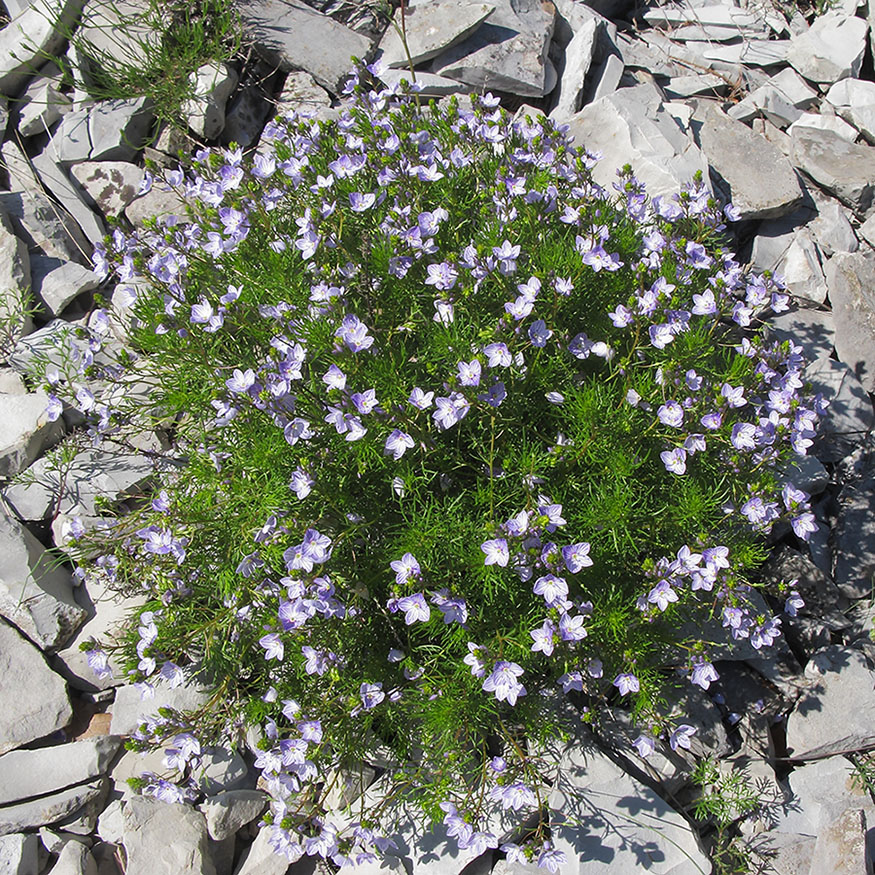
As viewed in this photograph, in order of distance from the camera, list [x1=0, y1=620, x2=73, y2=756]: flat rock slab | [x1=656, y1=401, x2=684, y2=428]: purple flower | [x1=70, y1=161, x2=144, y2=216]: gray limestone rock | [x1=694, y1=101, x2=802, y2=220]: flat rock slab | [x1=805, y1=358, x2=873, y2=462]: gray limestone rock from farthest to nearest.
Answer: [x1=70, y1=161, x2=144, y2=216]: gray limestone rock
[x1=694, y1=101, x2=802, y2=220]: flat rock slab
[x1=805, y1=358, x2=873, y2=462]: gray limestone rock
[x1=0, y1=620, x2=73, y2=756]: flat rock slab
[x1=656, y1=401, x2=684, y2=428]: purple flower

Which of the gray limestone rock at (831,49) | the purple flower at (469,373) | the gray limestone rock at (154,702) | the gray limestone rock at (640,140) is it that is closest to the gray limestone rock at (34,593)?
the gray limestone rock at (154,702)

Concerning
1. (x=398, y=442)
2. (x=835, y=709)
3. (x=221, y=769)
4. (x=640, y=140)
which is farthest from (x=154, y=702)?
(x=640, y=140)

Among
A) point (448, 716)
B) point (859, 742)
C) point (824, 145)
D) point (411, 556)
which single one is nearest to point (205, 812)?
point (448, 716)

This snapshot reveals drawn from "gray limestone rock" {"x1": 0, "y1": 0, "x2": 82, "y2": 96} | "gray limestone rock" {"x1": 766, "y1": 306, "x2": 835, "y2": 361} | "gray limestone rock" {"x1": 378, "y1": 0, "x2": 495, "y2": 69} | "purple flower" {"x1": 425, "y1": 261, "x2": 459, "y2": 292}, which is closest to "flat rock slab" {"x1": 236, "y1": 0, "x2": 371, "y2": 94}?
"gray limestone rock" {"x1": 378, "y1": 0, "x2": 495, "y2": 69}

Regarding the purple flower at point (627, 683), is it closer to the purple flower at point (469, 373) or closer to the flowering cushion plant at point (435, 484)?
the flowering cushion plant at point (435, 484)

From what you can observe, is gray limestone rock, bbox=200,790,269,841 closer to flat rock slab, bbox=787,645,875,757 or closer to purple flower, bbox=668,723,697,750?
purple flower, bbox=668,723,697,750

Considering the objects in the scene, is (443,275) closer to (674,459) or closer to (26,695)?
(674,459)
